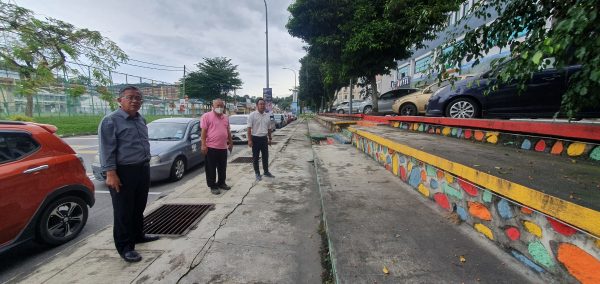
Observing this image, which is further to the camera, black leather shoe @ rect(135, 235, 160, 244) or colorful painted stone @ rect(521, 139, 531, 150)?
colorful painted stone @ rect(521, 139, 531, 150)

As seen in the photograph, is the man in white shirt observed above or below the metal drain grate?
above

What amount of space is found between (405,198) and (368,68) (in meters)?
11.0

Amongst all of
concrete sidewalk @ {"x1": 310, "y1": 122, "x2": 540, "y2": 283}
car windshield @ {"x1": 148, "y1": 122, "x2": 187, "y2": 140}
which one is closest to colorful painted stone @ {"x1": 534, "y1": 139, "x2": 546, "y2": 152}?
concrete sidewalk @ {"x1": 310, "y1": 122, "x2": 540, "y2": 283}

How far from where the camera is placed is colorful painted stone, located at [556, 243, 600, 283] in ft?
5.16

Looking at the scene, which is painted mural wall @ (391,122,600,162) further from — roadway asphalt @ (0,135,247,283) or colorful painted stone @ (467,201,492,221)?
roadway asphalt @ (0,135,247,283)

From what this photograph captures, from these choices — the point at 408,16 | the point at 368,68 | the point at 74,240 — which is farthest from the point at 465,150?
the point at 368,68

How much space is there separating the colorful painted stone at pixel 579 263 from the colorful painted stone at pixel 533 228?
0.14 m

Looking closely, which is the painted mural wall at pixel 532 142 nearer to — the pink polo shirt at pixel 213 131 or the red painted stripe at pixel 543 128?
the red painted stripe at pixel 543 128

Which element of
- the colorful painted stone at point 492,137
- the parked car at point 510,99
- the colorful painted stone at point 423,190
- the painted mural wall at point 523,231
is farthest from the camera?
the parked car at point 510,99

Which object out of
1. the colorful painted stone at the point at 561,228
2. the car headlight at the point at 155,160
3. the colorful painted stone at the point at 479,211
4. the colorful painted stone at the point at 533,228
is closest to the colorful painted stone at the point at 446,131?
the colorful painted stone at the point at 479,211

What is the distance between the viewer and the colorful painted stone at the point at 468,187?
99.9 inches

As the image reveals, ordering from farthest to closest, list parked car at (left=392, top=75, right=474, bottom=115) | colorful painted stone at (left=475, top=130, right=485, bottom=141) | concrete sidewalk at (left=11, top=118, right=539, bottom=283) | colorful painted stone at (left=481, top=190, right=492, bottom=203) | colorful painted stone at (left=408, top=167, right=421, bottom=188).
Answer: parked car at (left=392, top=75, right=474, bottom=115) → colorful painted stone at (left=475, top=130, right=485, bottom=141) → colorful painted stone at (left=408, top=167, right=421, bottom=188) → colorful painted stone at (left=481, top=190, right=492, bottom=203) → concrete sidewalk at (left=11, top=118, right=539, bottom=283)

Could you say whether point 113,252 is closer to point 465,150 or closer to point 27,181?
point 27,181

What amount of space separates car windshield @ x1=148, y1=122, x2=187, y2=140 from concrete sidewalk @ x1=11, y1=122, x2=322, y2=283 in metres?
2.92
